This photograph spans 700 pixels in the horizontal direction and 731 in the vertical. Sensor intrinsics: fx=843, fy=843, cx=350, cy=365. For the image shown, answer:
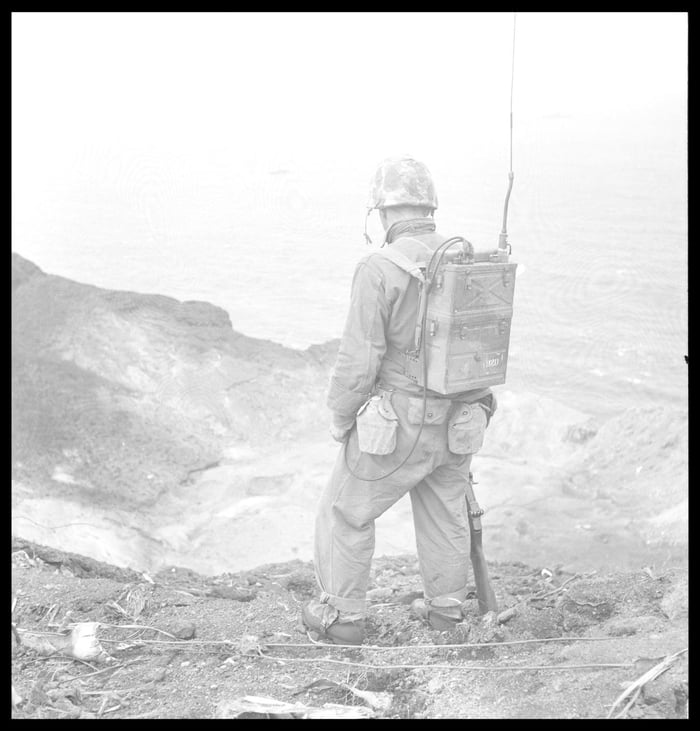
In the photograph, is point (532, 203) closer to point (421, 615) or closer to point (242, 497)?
point (242, 497)

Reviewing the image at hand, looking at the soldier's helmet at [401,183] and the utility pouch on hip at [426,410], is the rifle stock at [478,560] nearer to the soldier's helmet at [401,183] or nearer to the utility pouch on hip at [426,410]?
the utility pouch on hip at [426,410]

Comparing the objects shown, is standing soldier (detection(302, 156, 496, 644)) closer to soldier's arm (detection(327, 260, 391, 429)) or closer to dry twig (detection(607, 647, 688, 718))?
soldier's arm (detection(327, 260, 391, 429))

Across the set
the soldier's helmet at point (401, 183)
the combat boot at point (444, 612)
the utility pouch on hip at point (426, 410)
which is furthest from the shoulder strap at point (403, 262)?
the combat boot at point (444, 612)

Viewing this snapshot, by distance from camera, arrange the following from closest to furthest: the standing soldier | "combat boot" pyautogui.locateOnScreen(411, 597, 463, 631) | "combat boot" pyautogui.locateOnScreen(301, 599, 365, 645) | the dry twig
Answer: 1. the dry twig
2. the standing soldier
3. "combat boot" pyautogui.locateOnScreen(301, 599, 365, 645)
4. "combat boot" pyautogui.locateOnScreen(411, 597, 463, 631)

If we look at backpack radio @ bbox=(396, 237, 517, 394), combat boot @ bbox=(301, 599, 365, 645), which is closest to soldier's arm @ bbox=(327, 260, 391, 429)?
backpack radio @ bbox=(396, 237, 517, 394)

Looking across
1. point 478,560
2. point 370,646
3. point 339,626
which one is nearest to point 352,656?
point 370,646

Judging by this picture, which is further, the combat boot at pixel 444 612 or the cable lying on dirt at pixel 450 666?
the combat boot at pixel 444 612

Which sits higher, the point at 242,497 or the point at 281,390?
the point at 281,390
